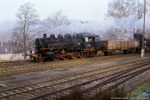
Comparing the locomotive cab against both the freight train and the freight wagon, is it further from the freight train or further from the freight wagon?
the freight wagon

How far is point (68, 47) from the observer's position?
60.1ft

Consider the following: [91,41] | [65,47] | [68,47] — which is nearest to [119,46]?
[91,41]

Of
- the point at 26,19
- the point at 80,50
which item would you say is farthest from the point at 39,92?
the point at 26,19

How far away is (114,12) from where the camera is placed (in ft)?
114

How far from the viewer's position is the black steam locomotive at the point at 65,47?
1702cm

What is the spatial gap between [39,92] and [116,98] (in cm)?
355

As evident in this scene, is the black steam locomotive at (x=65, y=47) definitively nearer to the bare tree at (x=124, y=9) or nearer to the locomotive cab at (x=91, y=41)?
the locomotive cab at (x=91, y=41)

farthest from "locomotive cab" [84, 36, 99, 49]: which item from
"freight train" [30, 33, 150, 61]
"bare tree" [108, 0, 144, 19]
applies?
"bare tree" [108, 0, 144, 19]

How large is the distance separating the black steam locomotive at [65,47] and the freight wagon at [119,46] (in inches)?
72.3

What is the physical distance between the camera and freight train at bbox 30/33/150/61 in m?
17.0

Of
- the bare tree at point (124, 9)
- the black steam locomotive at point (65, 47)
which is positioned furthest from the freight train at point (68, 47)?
the bare tree at point (124, 9)

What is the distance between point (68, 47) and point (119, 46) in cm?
944

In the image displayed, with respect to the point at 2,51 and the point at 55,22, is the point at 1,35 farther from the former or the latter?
the point at 55,22

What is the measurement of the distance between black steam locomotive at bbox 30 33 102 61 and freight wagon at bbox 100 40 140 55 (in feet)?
6.03
